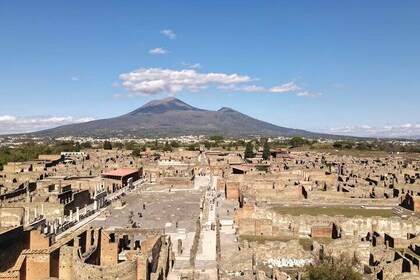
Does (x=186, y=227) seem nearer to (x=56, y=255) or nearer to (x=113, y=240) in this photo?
(x=113, y=240)

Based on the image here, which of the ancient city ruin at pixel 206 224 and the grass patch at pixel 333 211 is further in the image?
the grass patch at pixel 333 211

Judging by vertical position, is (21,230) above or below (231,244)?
above

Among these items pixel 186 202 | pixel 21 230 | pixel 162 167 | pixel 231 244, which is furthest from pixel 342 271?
pixel 162 167

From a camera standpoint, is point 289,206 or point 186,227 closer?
point 186,227

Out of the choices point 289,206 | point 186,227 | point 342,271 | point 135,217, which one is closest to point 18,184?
point 135,217

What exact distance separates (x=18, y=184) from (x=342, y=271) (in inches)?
1574

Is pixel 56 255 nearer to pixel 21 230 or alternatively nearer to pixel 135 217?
pixel 21 230

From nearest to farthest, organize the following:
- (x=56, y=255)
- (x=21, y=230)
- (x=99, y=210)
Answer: (x=56, y=255)
(x=21, y=230)
(x=99, y=210)

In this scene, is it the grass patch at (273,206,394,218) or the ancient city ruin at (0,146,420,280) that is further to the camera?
the grass patch at (273,206,394,218)

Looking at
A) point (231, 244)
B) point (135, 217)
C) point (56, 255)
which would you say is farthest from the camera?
point (135, 217)

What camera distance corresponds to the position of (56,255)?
2064 centimetres

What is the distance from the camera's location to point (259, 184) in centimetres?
5316

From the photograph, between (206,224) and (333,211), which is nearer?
(206,224)

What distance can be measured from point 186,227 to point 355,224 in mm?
13807
